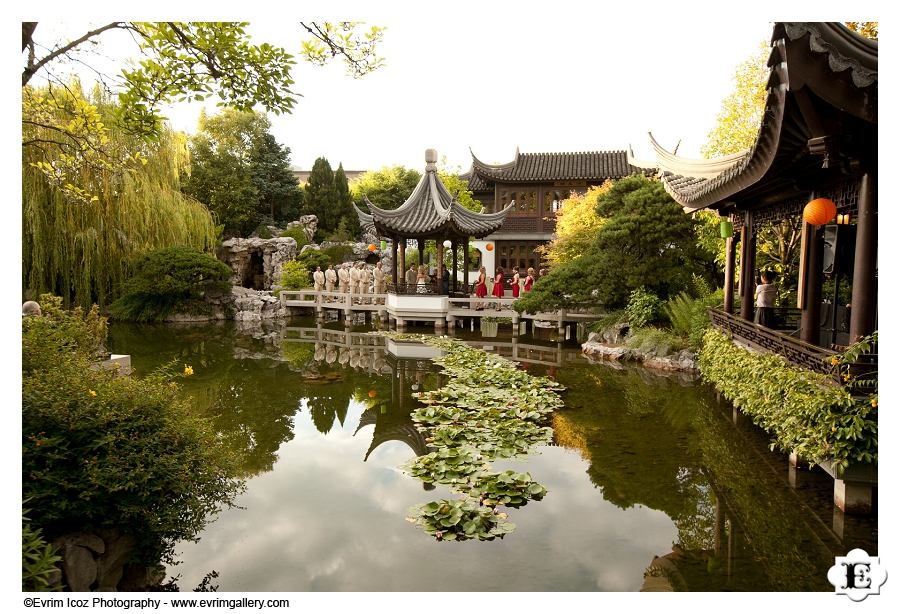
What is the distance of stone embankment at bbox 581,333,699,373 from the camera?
29.4 feet

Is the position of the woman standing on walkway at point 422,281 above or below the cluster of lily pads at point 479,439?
above

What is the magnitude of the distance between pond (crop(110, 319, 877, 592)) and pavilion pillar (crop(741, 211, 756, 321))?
1.13 m

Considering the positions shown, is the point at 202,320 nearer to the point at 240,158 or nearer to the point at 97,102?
the point at 97,102

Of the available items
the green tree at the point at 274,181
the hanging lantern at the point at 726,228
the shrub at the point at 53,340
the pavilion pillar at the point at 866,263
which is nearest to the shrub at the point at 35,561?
the shrub at the point at 53,340

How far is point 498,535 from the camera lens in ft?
11.9

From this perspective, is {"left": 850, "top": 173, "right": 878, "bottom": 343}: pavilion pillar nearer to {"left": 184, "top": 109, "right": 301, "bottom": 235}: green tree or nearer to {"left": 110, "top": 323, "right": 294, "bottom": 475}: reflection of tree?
{"left": 110, "top": 323, "right": 294, "bottom": 475}: reflection of tree

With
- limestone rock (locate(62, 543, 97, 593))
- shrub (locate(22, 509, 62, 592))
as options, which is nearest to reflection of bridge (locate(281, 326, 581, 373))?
limestone rock (locate(62, 543, 97, 593))

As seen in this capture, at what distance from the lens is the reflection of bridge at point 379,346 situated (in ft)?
32.9

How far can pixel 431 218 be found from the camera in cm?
→ 1429

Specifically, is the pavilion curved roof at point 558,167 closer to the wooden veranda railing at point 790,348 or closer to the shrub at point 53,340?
the wooden veranda railing at point 790,348

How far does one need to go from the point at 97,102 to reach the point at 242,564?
13054 millimetres

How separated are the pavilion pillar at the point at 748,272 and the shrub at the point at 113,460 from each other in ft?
19.9

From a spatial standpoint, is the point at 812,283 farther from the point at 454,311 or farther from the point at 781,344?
the point at 454,311

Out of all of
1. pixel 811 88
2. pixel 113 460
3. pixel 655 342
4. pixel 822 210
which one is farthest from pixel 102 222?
pixel 811 88
